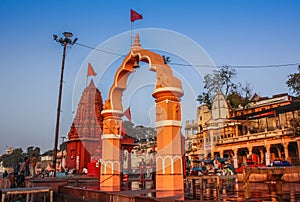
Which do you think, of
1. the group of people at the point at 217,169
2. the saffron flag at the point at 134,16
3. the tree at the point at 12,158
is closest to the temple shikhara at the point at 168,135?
the group of people at the point at 217,169

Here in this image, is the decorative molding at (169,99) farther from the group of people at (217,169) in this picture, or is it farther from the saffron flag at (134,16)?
the saffron flag at (134,16)

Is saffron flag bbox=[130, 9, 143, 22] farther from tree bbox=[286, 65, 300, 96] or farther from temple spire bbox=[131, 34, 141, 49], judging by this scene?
tree bbox=[286, 65, 300, 96]

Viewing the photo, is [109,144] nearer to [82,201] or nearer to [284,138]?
[82,201]

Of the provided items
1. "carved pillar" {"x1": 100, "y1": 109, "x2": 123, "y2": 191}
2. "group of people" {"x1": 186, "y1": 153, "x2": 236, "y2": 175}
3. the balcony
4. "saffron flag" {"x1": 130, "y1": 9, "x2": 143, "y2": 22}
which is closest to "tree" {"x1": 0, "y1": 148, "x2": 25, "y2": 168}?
the balcony

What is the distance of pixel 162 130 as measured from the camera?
9438mm

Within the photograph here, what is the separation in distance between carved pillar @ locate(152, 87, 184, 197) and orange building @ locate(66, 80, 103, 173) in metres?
17.8

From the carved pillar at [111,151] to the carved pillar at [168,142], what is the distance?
3056 millimetres

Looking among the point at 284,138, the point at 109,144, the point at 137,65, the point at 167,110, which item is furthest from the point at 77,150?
the point at 284,138

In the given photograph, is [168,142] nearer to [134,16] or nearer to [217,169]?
[217,169]

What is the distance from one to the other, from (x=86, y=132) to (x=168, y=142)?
19.8 m

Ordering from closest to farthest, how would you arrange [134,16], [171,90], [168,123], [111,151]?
[168,123] → [171,90] → [111,151] → [134,16]

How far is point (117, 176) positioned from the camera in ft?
39.2

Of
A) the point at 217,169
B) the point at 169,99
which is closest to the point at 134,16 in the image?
the point at 169,99

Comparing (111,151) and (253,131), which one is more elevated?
(253,131)
